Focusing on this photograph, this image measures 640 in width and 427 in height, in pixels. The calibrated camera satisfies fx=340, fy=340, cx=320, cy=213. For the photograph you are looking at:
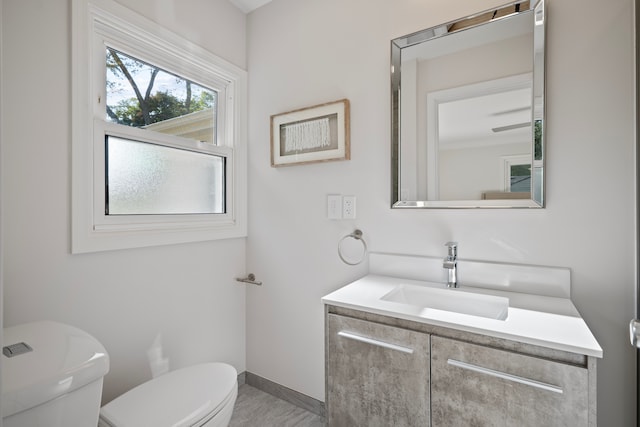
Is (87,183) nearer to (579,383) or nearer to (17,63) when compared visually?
(17,63)

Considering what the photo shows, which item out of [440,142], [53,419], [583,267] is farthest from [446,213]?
[53,419]

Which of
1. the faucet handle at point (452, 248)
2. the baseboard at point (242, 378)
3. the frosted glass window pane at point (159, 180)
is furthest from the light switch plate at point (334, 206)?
the baseboard at point (242, 378)

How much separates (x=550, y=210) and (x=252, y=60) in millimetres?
1867

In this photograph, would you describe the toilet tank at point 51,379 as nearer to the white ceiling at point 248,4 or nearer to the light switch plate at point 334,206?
the light switch plate at point 334,206

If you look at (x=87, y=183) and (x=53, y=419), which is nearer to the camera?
(x=53, y=419)

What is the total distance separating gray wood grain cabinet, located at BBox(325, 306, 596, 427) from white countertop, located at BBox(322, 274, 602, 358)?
34mm

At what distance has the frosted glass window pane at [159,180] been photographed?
1601mm

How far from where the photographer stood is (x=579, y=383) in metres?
0.93

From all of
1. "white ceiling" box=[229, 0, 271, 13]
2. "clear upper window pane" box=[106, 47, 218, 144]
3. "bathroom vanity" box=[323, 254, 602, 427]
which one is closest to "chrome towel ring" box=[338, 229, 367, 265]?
"bathroom vanity" box=[323, 254, 602, 427]

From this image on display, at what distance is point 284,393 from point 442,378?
1.24 metres

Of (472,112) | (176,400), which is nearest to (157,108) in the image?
(176,400)

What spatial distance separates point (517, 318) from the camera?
3.64 ft

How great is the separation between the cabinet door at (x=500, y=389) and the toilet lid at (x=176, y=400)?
802mm

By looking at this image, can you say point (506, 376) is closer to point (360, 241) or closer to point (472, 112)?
point (360, 241)
